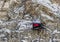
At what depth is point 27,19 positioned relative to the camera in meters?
2.26

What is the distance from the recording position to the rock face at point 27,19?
213 centimetres

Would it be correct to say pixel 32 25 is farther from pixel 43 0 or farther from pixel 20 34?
pixel 43 0

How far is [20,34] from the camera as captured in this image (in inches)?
84.8

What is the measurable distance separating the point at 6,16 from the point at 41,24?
45 centimetres

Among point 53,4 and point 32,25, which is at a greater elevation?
point 53,4

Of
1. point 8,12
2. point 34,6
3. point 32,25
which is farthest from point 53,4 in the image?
point 8,12

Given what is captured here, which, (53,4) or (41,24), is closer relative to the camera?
(41,24)

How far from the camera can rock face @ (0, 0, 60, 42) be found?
6.98 ft

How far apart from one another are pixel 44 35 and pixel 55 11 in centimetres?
35

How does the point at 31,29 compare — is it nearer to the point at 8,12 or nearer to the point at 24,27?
the point at 24,27

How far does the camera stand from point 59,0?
2.34 metres

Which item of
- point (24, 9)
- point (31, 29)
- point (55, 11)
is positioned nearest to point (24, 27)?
point (31, 29)

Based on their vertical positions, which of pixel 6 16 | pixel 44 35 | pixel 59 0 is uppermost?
pixel 59 0

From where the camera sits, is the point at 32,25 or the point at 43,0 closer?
the point at 32,25
